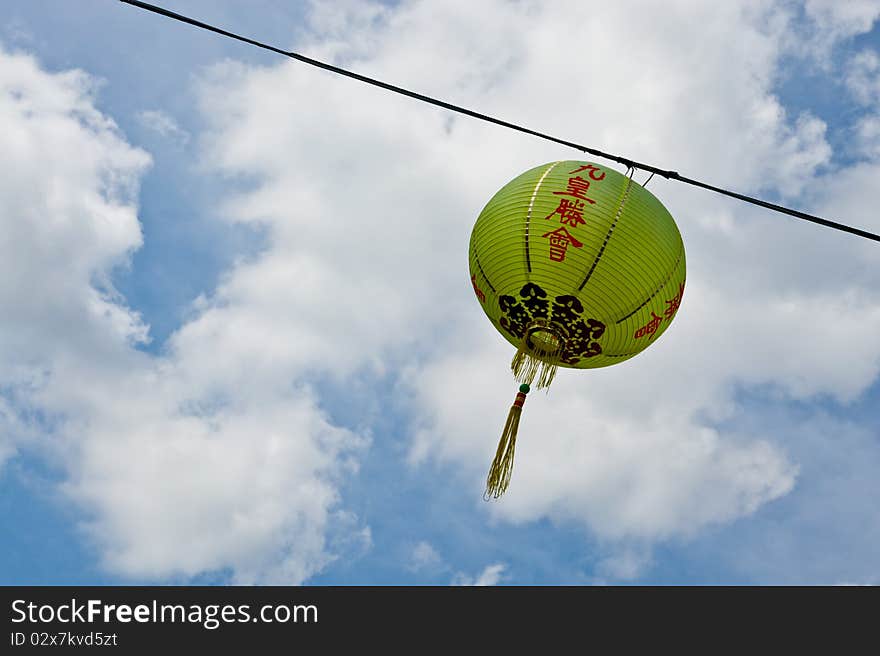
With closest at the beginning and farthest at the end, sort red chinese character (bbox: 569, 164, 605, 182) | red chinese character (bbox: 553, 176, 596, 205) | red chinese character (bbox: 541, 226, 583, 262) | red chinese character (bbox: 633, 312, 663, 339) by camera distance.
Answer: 1. red chinese character (bbox: 541, 226, 583, 262)
2. red chinese character (bbox: 553, 176, 596, 205)
3. red chinese character (bbox: 569, 164, 605, 182)
4. red chinese character (bbox: 633, 312, 663, 339)

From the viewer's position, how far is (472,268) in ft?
23.1

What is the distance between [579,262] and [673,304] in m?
1.04

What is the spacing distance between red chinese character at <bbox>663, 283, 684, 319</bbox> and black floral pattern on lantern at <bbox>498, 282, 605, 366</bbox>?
0.58 m

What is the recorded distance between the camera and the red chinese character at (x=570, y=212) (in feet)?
20.3

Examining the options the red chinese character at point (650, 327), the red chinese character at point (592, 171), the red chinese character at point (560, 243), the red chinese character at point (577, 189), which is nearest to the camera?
the red chinese character at point (560, 243)

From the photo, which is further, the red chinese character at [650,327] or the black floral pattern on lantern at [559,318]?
the red chinese character at [650,327]

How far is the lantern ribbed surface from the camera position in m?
6.20

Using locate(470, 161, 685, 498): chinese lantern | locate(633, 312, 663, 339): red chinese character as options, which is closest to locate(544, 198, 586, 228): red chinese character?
locate(470, 161, 685, 498): chinese lantern

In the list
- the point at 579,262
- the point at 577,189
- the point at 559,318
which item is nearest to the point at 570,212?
the point at 577,189

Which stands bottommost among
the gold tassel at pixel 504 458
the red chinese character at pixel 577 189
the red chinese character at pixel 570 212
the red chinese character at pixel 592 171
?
the gold tassel at pixel 504 458

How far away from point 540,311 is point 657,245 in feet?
3.10

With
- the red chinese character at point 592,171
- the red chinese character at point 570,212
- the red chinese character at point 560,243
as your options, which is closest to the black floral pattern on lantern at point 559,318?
the red chinese character at point 560,243

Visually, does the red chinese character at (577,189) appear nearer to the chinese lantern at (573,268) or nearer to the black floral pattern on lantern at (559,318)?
the chinese lantern at (573,268)

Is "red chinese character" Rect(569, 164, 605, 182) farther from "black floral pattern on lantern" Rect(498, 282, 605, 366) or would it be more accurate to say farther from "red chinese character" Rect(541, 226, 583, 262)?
"black floral pattern on lantern" Rect(498, 282, 605, 366)
